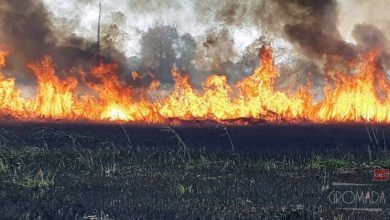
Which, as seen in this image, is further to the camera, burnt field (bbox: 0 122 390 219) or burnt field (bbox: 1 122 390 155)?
burnt field (bbox: 1 122 390 155)

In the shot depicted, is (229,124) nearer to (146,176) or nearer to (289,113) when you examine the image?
(289,113)

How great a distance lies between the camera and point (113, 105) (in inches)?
1517

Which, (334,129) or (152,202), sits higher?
(334,129)

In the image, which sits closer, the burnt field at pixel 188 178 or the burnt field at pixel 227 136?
Result: the burnt field at pixel 188 178

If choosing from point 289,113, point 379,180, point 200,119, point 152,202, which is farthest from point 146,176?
point 289,113

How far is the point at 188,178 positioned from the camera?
16.6 meters

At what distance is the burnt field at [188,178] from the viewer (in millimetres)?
11906

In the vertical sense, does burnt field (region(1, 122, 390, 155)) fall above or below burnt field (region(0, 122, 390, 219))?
above

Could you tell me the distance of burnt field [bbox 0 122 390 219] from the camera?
1191cm

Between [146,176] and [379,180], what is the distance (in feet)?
22.5

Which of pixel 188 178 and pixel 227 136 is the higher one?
pixel 227 136

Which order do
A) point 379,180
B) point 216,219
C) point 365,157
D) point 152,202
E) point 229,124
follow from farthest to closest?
point 229,124
point 365,157
point 379,180
point 152,202
point 216,219

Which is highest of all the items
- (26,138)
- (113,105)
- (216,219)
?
(113,105)

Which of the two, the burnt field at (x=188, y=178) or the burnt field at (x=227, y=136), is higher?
the burnt field at (x=227, y=136)
